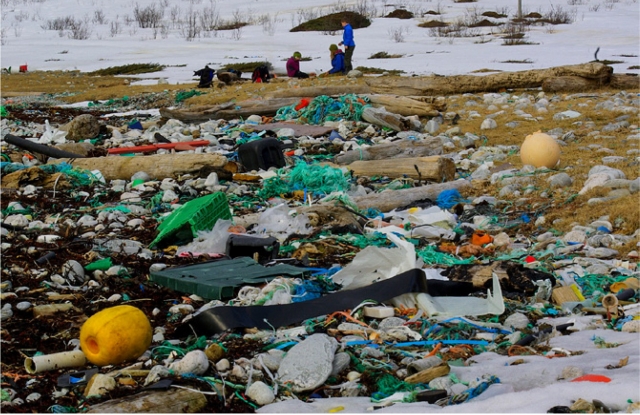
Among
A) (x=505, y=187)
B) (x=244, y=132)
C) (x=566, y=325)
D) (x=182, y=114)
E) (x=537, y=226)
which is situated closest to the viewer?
(x=566, y=325)

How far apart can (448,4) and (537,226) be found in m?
33.1

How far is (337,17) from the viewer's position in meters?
32.8

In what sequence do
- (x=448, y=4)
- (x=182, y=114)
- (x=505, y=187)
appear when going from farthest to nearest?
(x=448, y=4)
(x=182, y=114)
(x=505, y=187)

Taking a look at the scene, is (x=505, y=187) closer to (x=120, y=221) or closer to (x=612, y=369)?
(x=120, y=221)

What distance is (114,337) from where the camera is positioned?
366cm

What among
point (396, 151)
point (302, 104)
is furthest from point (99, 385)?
point (302, 104)

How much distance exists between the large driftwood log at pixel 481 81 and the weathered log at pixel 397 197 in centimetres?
576

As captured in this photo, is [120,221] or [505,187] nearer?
[120,221]

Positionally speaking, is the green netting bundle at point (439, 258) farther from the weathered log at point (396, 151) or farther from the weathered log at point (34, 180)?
the weathered log at point (34, 180)

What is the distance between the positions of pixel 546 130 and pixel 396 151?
7.61ft

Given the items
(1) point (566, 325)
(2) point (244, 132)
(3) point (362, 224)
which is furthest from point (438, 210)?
(2) point (244, 132)

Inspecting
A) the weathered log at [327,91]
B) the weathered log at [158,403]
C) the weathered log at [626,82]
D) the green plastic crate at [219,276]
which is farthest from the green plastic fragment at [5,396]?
the weathered log at [626,82]

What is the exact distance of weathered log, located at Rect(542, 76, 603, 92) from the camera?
42.3 ft

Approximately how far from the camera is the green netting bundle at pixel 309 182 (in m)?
7.47
